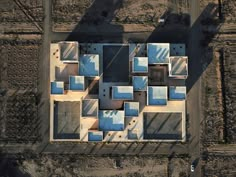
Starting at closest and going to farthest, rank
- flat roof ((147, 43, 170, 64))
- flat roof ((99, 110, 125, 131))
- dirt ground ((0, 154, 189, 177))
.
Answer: flat roof ((99, 110, 125, 131)) → flat roof ((147, 43, 170, 64)) → dirt ground ((0, 154, 189, 177))

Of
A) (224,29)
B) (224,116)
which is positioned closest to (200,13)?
(224,29)

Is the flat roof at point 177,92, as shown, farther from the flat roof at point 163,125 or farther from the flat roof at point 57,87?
the flat roof at point 57,87

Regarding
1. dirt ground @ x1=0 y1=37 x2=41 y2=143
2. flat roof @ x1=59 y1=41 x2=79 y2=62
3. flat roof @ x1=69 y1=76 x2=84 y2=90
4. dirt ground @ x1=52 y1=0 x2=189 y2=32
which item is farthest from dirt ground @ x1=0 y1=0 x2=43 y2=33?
flat roof @ x1=69 y1=76 x2=84 y2=90

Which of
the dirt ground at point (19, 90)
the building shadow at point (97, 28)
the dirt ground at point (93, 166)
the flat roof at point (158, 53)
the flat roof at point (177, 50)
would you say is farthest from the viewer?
the building shadow at point (97, 28)

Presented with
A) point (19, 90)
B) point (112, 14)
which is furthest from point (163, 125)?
point (19, 90)

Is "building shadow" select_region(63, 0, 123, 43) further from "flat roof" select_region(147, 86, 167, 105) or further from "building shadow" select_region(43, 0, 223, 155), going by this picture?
"flat roof" select_region(147, 86, 167, 105)

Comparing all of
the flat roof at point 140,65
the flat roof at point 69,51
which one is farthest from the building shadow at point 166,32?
the flat roof at point 140,65
